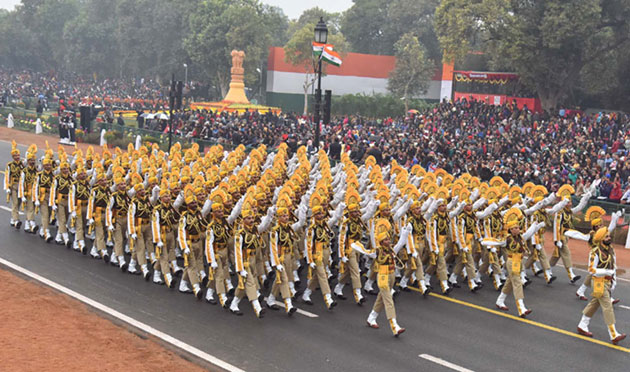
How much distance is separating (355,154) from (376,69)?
43.6 m

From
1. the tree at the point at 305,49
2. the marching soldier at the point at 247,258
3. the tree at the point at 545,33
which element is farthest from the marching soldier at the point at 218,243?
the tree at the point at 305,49

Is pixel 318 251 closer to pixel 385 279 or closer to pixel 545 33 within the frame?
pixel 385 279

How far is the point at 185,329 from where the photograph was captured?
12.9m

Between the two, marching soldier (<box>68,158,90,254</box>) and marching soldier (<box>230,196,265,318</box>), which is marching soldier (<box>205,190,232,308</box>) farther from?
marching soldier (<box>68,158,90,254</box>)

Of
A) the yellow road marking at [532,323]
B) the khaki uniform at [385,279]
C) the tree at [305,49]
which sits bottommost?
the yellow road marking at [532,323]

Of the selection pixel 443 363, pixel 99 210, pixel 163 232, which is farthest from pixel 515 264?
pixel 99 210

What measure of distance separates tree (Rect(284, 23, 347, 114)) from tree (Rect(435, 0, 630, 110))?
22.1m

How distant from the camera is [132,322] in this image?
13.1 meters

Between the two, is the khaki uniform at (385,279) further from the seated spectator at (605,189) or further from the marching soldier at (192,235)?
the seated spectator at (605,189)

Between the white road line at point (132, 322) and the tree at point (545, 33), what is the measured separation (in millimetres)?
32088

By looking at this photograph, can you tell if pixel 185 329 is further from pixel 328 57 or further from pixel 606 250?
pixel 328 57

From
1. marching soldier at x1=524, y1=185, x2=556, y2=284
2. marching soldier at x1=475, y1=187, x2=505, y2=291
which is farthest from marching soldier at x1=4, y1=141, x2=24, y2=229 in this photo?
→ marching soldier at x1=524, y1=185, x2=556, y2=284

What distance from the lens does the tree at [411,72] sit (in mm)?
66812

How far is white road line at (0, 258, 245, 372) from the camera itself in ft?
37.5
